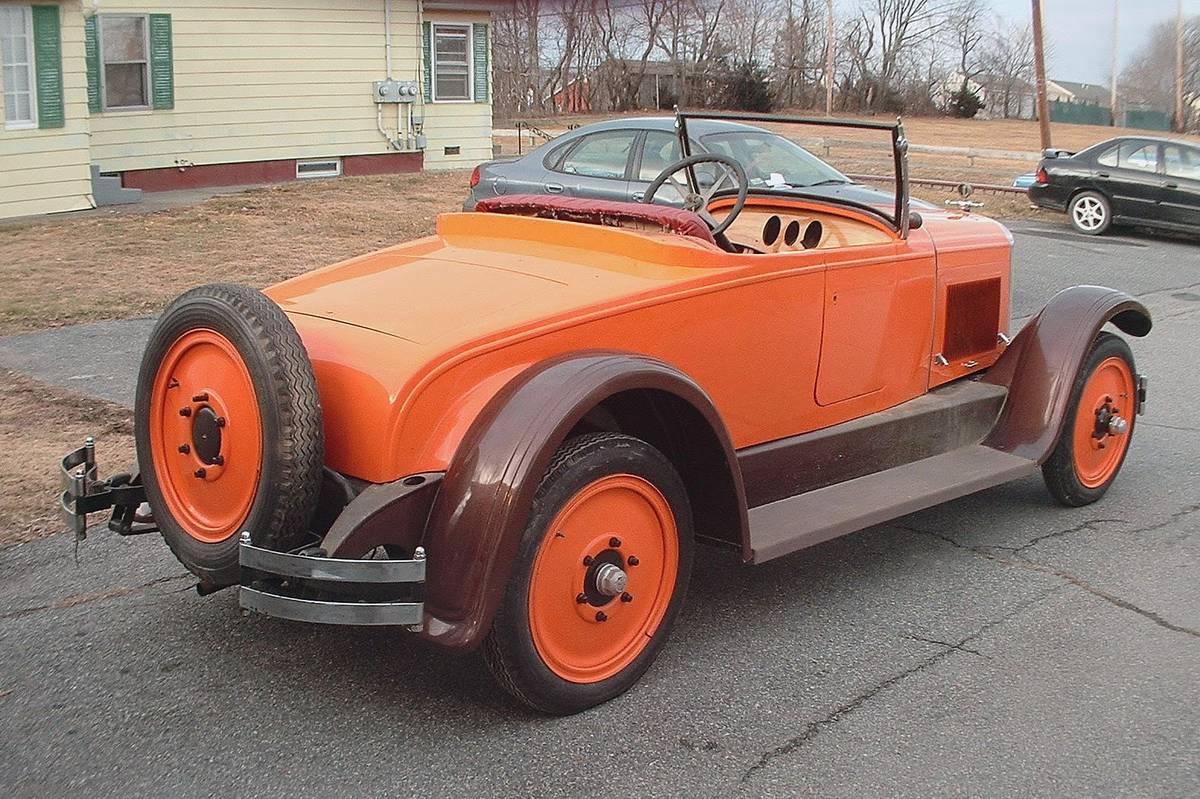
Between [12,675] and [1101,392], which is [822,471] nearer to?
[1101,392]

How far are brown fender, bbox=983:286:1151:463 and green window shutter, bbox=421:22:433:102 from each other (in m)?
15.8

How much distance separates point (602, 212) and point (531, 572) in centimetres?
155

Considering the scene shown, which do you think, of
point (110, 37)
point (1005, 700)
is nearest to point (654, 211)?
point (1005, 700)

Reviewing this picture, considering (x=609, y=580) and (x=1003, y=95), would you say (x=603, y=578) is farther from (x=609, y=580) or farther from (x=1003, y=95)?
(x=1003, y=95)

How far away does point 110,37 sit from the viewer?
51.9 feet

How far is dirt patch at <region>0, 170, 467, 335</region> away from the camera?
9.45 meters

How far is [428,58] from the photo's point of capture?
19.8 metres

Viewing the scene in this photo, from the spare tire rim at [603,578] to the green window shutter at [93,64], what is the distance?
14.0 m

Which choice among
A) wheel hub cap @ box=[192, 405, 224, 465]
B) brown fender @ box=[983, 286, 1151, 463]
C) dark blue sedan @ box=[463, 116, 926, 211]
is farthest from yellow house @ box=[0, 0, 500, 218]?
brown fender @ box=[983, 286, 1151, 463]

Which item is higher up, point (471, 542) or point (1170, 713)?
point (471, 542)

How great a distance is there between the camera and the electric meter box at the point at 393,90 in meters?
18.8

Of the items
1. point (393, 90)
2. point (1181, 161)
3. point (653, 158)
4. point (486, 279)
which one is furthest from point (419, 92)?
point (486, 279)

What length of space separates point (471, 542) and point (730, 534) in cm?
103

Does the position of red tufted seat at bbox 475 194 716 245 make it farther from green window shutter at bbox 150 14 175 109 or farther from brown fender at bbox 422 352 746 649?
green window shutter at bbox 150 14 175 109
